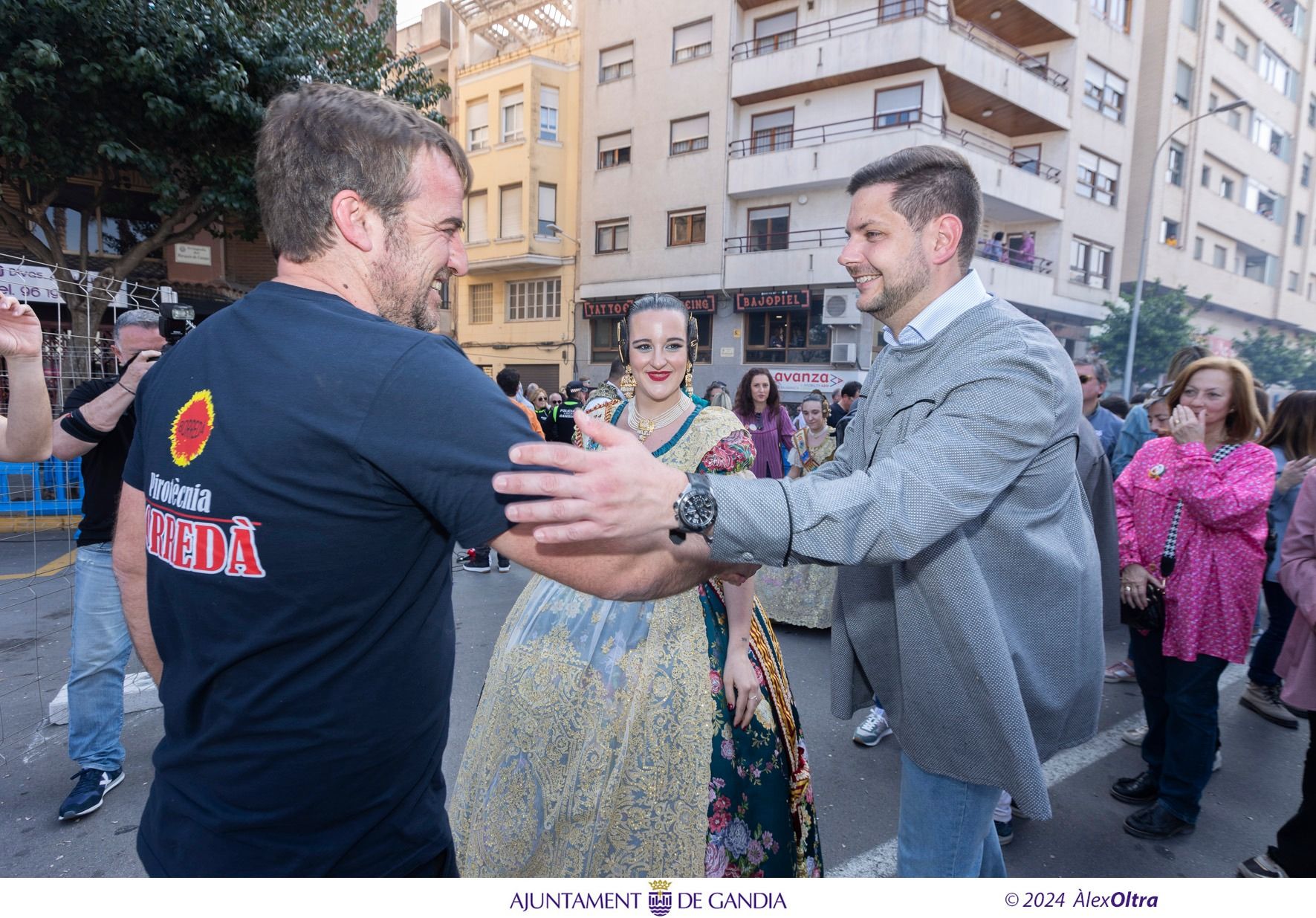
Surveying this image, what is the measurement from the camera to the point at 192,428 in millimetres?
1188

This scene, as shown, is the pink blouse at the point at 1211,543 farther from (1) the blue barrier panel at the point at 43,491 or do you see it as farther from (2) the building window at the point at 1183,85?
(2) the building window at the point at 1183,85

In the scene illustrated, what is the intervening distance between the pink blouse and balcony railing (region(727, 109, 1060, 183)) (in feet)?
54.0

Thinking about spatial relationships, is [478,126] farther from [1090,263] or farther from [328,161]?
[328,161]

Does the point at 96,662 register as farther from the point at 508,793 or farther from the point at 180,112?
the point at 180,112

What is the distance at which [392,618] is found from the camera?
3.95ft

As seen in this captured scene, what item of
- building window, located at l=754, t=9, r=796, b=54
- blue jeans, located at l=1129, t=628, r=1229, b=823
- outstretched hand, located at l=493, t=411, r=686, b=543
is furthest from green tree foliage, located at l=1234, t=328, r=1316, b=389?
outstretched hand, located at l=493, t=411, r=686, b=543

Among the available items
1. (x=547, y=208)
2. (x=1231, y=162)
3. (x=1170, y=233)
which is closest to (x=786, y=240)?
(x=547, y=208)

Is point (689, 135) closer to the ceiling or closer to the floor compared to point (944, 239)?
closer to the ceiling

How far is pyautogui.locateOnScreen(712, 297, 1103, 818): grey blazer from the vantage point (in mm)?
1429

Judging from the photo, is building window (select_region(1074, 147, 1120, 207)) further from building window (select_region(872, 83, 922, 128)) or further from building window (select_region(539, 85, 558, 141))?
building window (select_region(539, 85, 558, 141))

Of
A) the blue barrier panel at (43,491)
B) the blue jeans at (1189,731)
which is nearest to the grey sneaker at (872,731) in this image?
the blue jeans at (1189,731)

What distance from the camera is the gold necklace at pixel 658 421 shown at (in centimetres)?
286

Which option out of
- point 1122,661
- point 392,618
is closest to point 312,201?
point 392,618
